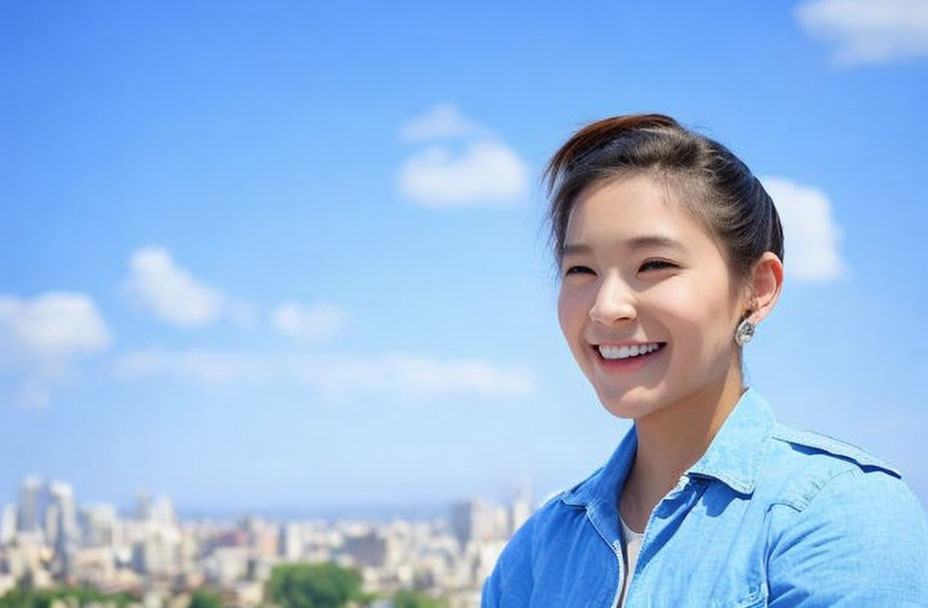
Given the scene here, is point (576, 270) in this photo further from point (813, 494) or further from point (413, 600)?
point (413, 600)

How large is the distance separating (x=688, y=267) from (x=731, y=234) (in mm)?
50

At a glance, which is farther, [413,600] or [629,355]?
[413,600]

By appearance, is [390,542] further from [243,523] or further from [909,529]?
[909,529]

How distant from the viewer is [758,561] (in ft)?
3.00

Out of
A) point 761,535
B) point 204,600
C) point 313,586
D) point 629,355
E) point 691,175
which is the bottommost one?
point 761,535

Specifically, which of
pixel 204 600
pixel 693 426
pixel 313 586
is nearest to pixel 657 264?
pixel 693 426

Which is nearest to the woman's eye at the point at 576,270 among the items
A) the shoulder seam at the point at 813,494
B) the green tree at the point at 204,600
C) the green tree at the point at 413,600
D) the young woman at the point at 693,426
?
the young woman at the point at 693,426

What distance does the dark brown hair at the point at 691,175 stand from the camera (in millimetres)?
1004

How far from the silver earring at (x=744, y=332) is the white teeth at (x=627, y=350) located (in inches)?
2.8

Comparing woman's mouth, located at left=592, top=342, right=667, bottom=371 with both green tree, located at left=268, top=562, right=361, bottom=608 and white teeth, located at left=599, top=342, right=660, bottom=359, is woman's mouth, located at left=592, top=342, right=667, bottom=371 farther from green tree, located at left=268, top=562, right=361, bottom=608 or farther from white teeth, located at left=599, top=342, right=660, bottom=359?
green tree, located at left=268, top=562, right=361, bottom=608

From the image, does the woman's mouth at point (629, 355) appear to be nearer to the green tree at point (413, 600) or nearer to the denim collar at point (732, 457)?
the denim collar at point (732, 457)

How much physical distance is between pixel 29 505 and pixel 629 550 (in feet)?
78.7

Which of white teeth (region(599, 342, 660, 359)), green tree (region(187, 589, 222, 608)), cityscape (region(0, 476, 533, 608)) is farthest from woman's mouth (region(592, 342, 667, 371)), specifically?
green tree (region(187, 589, 222, 608))

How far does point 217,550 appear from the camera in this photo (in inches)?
993
